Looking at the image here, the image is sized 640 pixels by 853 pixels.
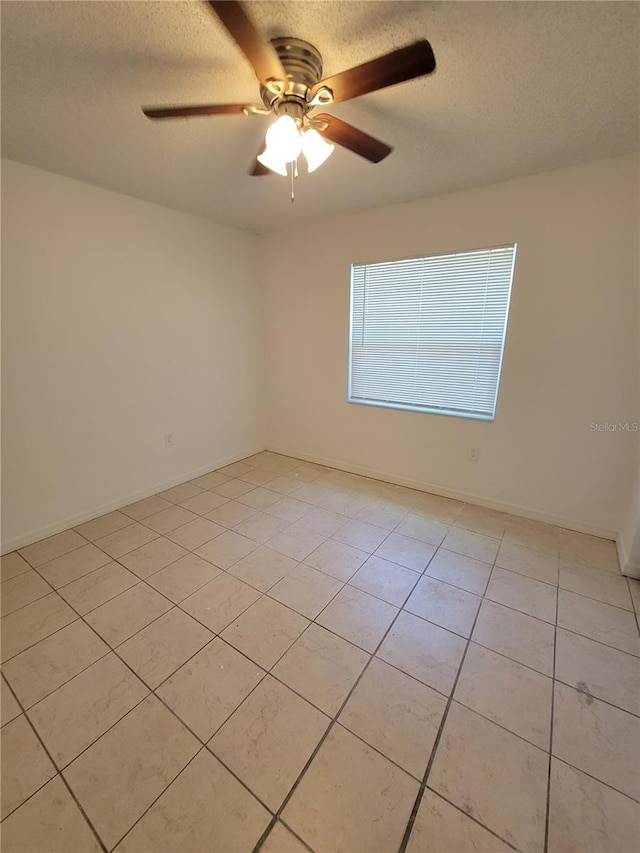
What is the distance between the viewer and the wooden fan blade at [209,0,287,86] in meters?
0.81

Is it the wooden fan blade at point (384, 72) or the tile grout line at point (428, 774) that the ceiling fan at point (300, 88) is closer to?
the wooden fan blade at point (384, 72)

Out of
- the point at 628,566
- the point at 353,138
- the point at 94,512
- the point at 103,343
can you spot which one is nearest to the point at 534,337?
the point at 628,566

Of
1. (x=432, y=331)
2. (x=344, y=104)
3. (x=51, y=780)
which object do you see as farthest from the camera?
(x=432, y=331)

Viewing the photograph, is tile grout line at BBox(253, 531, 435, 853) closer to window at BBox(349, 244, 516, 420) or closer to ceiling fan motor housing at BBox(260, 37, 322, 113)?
window at BBox(349, 244, 516, 420)

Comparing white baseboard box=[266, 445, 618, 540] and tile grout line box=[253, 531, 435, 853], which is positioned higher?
white baseboard box=[266, 445, 618, 540]

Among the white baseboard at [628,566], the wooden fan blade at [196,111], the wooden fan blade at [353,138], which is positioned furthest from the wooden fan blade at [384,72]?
the white baseboard at [628,566]

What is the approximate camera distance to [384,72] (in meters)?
1.01

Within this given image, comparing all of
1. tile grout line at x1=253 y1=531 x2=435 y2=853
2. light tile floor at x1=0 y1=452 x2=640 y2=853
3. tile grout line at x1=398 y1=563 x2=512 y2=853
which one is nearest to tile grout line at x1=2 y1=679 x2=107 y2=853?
light tile floor at x1=0 y1=452 x2=640 y2=853

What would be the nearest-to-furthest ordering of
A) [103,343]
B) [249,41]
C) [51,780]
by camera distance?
[249,41] < [51,780] < [103,343]

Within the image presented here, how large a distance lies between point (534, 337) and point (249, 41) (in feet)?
7.22

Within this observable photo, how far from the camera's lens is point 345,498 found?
2.86 m

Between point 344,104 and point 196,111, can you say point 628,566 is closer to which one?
point 344,104

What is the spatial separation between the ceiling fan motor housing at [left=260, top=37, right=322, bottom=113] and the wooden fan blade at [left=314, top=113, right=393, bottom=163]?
99 mm

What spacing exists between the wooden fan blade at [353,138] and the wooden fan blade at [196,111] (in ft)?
0.97
